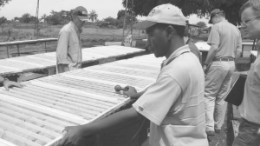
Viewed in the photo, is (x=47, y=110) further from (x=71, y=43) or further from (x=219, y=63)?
(x=219, y=63)

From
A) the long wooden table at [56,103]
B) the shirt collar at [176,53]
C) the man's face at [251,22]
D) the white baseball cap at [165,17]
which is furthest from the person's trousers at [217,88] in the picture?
the white baseball cap at [165,17]

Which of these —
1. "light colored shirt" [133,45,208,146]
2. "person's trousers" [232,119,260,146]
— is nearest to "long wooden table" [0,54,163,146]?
"light colored shirt" [133,45,208,146]

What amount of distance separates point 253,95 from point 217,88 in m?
2.64

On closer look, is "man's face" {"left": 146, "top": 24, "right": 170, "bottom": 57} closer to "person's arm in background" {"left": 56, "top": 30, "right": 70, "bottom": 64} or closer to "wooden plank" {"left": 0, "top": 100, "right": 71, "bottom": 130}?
"wooden plank" {"left": 0, "top": 100, "right": 71, "bottom": 130}

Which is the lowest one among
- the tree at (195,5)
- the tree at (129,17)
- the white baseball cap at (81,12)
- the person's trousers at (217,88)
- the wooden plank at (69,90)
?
the person's trousers at (217,88)

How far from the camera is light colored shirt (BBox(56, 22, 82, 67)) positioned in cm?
422

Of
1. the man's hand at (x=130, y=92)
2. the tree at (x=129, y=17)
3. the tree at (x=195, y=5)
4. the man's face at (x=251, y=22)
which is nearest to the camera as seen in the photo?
the man's face at (x=251, y=22)

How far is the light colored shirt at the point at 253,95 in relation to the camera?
2.44 m

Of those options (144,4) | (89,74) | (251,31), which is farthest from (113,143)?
(144,4)

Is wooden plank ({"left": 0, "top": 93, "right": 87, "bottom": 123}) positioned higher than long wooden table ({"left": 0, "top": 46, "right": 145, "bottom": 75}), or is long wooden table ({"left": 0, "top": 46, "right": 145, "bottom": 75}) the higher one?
long wooden table ({"left": 0, "top": 46, "right": 145, "bottom": 75})

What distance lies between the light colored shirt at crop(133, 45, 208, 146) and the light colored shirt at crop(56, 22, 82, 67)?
2874 millimetres

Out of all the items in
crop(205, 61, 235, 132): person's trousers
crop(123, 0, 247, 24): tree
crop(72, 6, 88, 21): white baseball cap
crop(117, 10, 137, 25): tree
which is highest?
crop(123, 0, 247, 24): tree

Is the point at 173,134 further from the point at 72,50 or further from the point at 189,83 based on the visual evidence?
the point at 72,50

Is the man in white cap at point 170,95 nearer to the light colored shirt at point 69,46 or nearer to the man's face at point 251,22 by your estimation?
the man's face at point 251,22
